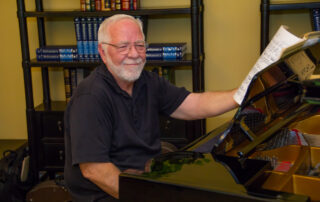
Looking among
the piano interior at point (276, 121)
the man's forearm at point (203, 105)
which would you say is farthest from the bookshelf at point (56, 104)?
the piano interior at point (276, 121)

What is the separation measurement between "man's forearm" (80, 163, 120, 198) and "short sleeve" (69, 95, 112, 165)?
0.03m

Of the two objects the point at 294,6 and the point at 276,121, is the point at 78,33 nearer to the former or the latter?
the point at 294,6

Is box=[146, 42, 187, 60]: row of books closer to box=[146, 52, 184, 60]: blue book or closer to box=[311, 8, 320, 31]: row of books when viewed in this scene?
box=[146, 52, 184, 60]: blue book

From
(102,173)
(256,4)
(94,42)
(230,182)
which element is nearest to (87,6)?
(94,42)

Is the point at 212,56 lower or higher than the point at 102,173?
higher

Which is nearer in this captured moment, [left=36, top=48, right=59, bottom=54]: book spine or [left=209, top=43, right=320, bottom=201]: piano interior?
[left=209, top=43, right=320, bottom=201]: piano interior

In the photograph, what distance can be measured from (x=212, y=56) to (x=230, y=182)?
7.14ft

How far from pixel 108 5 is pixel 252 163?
198cm

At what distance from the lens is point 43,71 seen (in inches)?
136

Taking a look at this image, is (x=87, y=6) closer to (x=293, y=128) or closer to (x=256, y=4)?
(x=256, y=4)

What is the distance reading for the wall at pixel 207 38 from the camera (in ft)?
10.5

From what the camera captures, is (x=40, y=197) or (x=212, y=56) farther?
(x=212, y=56)

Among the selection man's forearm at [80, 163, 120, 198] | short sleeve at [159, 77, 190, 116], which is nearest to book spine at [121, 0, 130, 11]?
short sleeve at [159, 77, 190, 116]

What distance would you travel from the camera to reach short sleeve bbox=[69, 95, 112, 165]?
1665mm
